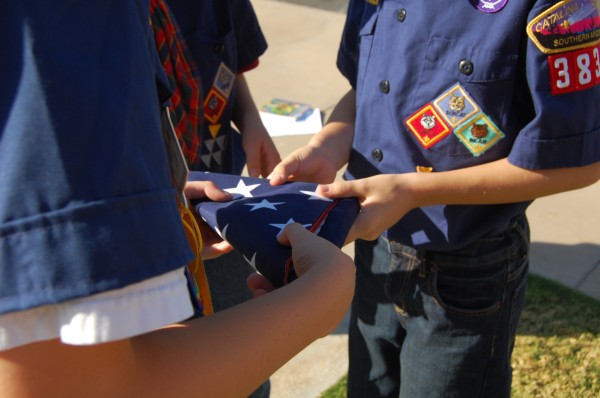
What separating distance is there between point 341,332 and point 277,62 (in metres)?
2.96

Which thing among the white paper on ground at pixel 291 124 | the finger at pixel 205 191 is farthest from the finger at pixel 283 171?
the white paper on ground at pixel 291 124

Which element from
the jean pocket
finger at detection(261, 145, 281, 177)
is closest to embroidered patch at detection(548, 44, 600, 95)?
the jean pocket

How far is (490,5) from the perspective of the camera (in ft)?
5.04

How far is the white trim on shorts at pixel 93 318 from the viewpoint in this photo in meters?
0.63

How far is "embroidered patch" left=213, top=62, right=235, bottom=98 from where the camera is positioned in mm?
2018

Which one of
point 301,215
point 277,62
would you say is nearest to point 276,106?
point 277,62

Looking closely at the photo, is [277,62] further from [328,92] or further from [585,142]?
[585,142]

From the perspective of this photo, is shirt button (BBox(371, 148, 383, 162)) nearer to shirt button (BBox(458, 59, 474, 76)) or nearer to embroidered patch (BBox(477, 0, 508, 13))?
shirt button (BBox(458, 59, 474, 76))

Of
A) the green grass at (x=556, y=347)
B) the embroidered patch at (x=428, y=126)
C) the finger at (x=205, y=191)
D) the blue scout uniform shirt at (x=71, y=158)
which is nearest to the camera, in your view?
the blue scout uniform shirt at (x=71, y=158)

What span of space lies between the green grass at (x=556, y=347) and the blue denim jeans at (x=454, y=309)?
31.5 inches

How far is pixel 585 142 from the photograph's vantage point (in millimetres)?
1542

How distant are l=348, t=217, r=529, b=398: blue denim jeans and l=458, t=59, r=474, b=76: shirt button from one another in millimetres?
443

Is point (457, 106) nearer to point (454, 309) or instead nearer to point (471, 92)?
point (471, 92)

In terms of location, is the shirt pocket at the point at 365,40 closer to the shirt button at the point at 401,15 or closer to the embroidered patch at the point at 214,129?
the shirt button at the point at 401,15
